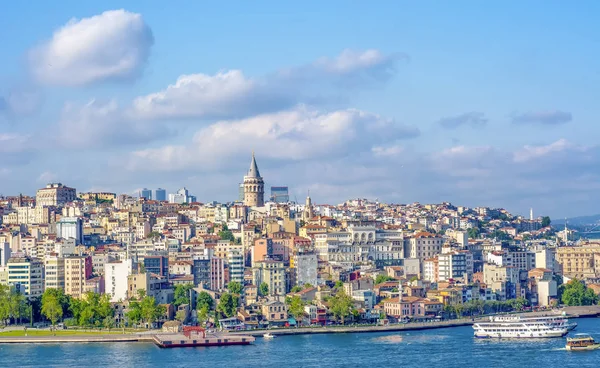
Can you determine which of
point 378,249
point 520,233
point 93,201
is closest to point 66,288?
point 378,249

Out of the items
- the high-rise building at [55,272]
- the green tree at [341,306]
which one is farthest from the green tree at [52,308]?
the green tree at [341,306]

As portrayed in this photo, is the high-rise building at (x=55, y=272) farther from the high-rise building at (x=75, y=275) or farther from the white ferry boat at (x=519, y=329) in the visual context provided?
the white ferry boat at (x=519, y=329)

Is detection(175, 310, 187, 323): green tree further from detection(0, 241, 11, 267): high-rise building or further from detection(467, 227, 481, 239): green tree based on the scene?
detection(467, 227, 481, 239): green tree

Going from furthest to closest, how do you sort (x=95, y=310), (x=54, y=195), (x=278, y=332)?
(x=54, y=195) → (x=95, y=310) → (x=278, y=332)

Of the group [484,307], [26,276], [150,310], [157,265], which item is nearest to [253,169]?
[157,265]

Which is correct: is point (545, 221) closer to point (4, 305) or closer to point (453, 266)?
point (453, 266)
